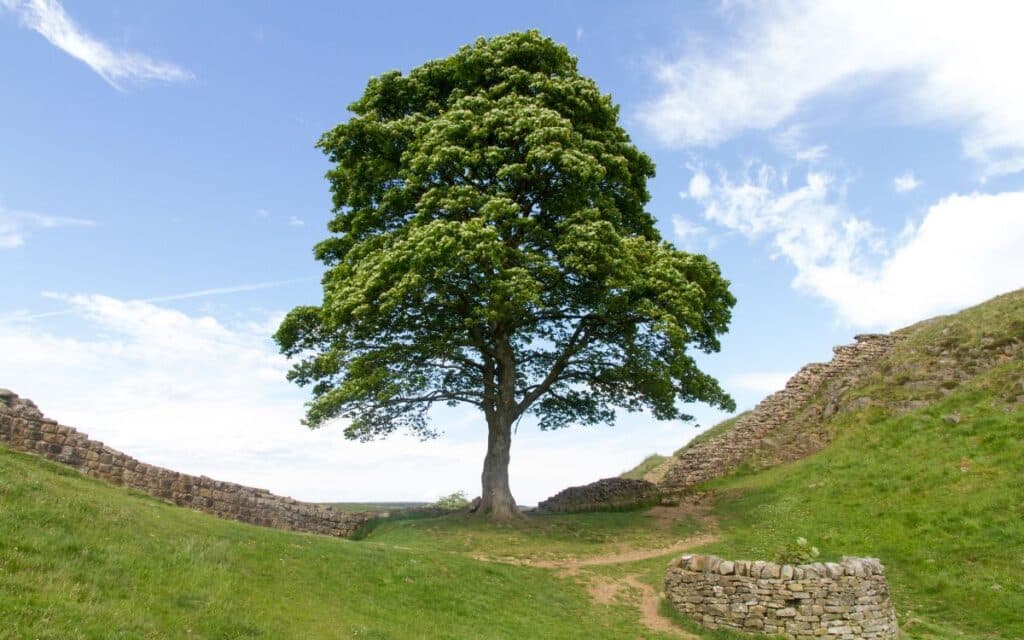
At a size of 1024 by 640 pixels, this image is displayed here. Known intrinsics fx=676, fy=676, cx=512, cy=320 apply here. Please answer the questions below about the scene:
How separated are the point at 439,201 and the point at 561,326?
330 inches

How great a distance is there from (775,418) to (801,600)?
81.8 feet

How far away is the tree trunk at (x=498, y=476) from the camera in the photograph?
95.4 ft

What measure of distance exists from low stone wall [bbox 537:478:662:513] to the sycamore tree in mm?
5265

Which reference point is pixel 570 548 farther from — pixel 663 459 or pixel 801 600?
pixel 663 459

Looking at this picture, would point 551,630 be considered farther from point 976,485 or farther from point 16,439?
point 16,439

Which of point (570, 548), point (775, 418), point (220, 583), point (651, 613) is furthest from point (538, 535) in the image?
point (775, 418)

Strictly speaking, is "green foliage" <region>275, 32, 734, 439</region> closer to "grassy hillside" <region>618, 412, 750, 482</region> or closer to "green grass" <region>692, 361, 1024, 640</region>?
"green grass" <region>692, 361, 1024, 640</region>

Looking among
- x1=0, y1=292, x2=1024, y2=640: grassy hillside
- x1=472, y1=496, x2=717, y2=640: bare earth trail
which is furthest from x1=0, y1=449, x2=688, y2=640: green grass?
x1=472, y1=496, x2=717, y2=640: bare earth trail

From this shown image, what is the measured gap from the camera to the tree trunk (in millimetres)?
29078

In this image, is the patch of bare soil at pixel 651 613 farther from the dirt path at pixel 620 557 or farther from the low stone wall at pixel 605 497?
the low stone wall at pixel 605 497

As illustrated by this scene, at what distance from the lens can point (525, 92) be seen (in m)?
29.3

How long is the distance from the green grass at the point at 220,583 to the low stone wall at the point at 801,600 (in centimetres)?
241

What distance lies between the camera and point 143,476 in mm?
24594

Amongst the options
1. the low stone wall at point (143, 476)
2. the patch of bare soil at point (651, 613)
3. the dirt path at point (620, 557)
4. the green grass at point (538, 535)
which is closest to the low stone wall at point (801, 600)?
the patch of bare soil at point (651, 613)
